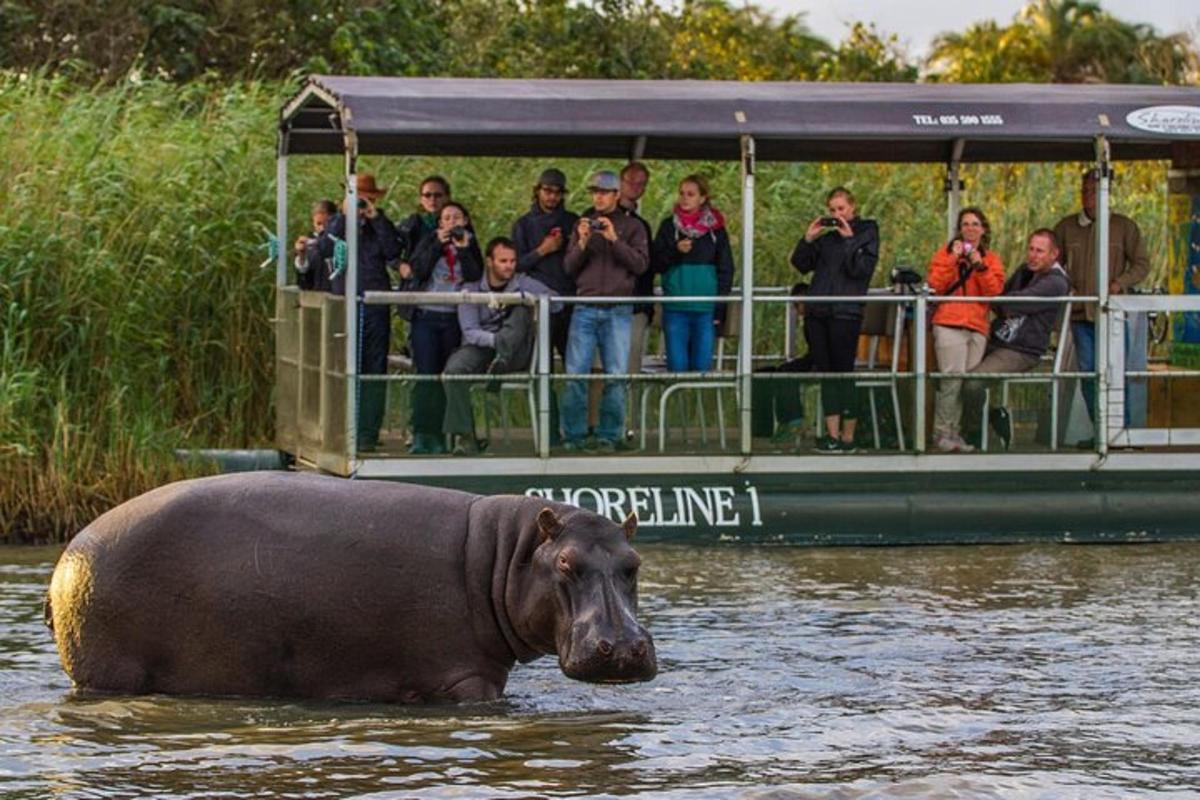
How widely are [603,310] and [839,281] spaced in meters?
1.61

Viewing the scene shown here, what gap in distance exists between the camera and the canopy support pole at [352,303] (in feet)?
48.4

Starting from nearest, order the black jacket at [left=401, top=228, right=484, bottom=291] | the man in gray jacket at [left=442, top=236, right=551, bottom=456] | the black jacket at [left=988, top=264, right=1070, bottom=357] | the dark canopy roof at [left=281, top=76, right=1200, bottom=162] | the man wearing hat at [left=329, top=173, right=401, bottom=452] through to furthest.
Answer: the dark canopy roof at [left=281, top=76, right=1200, bottom=162], the man wearing hat at [left=329, top=173, right=401, bottom=452], the man in gray jacket at [left=442, top=236, right=551, bottom=456], the black jacket at [left=401, top=228, right=484, bottom=291], the black jacket at [left=988, top=264, right=1070, bottom=357]

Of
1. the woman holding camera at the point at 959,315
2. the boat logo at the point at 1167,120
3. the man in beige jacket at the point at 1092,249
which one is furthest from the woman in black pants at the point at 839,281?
the boat logo at the point at 1167,120

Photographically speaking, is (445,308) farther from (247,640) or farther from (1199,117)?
(247,640)

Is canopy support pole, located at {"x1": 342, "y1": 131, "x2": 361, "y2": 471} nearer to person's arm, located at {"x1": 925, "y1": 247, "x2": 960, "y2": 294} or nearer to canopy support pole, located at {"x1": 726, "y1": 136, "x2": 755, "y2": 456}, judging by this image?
canopy support pole, located at {"x1": 726, "y1": 136, "x2": 755, "y2": 456}

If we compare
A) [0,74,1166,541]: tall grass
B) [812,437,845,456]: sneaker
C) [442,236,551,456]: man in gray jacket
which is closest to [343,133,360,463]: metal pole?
[442,236,551,456]: man in gray jacket

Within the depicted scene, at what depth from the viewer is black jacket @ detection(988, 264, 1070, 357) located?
15.9 meters

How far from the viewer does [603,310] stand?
15.5 metres

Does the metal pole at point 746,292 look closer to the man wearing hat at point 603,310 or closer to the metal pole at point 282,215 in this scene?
the man wearing hat at point 603,310

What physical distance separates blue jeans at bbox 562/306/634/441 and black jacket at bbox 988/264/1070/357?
2417mm

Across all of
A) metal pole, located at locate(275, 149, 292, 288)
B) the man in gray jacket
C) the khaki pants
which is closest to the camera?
the man in gray jacket

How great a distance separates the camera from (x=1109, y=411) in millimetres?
15859

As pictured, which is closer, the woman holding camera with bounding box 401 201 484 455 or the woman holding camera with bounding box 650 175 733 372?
the woman holding camera with bounding box 401 201 484 455

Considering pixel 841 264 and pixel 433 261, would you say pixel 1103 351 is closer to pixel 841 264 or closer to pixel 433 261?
pixel 841 264
